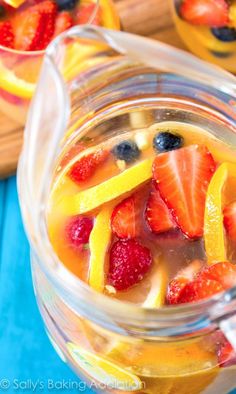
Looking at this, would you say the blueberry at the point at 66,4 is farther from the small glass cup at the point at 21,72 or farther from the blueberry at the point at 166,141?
the blueberry at the point at 166,141

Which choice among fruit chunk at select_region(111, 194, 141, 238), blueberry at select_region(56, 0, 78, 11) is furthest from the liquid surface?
blueberry at select_region(56, 0, 78, 11)

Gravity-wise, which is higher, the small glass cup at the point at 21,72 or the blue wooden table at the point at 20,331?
the small glass cup at the point at 21,72

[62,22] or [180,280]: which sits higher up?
[62,22]

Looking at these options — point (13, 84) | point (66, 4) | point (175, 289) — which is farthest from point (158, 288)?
point (66, 4)

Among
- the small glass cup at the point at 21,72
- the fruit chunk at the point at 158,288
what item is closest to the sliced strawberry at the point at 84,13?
the small glass cup at the point at 21,72

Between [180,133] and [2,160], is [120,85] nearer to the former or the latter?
[180,133]

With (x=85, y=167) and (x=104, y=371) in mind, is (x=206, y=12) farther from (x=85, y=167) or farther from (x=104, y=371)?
(x=104, y=371)

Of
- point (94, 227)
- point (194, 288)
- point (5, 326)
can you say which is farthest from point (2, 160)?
point (194, 288)
